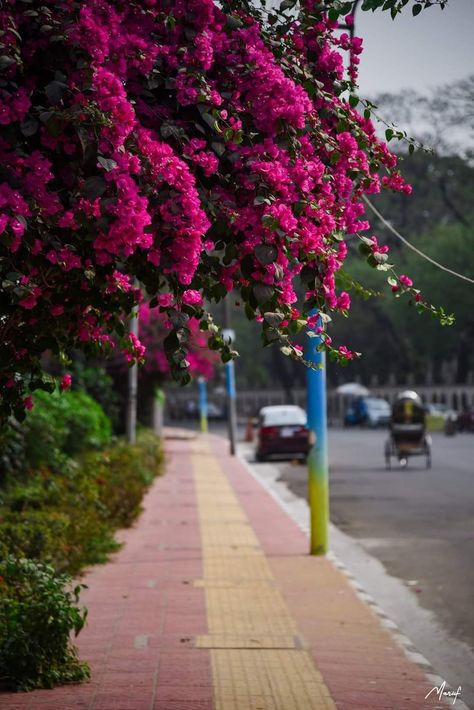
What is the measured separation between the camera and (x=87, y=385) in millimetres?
28375

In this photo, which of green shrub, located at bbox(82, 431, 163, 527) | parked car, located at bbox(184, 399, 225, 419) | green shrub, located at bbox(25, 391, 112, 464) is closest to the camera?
green shrub, located at bbox(82, 431, 163, 527)

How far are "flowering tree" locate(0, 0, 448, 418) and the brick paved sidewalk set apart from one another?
6.47 ft

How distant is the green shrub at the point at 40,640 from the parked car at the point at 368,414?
62.7 metres

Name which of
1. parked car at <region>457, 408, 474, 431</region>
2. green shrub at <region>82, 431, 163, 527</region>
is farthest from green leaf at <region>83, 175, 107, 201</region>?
parked car at <region>457, 408, 474, 431</region>

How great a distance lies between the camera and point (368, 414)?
73.0 m

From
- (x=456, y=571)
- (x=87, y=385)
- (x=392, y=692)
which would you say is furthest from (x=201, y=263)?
(x=87, y=385)

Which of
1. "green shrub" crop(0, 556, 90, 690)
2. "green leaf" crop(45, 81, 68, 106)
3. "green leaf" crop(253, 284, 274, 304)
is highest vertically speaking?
"green leaf" crop(45, 81, 68, 106)

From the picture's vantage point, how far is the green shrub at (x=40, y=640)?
6.72 m

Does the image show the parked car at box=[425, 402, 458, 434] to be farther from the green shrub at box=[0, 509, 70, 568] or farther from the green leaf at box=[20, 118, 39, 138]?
the green leaf at box=[20, 118, 39, 138]

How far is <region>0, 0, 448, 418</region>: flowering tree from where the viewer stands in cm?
473

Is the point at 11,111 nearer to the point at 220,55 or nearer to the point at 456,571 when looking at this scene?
the point at 220,55

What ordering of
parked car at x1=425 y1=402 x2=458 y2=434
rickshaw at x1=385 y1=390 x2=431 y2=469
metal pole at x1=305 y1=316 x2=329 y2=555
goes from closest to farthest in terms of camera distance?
metal pole at x1=305 y1=316 x2=329 y2=555 → rickshaw at x1=385 y1=390 x2=431 y2=469 → parked car at x1=425 y1=402 x2=458 y2=434

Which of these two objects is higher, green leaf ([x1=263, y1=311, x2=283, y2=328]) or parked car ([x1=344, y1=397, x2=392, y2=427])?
green leaf ([x1=263, y1=311, x2=283, y2=328])
